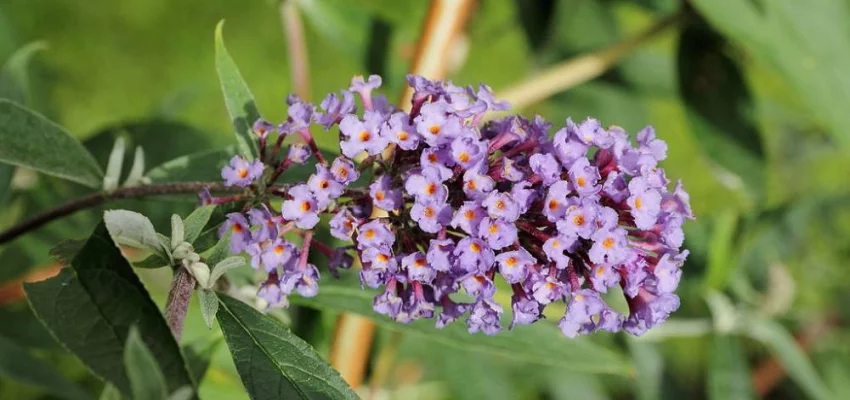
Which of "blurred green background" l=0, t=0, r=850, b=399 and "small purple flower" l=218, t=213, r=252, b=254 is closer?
"small purple flower" l=218, t=213, r=252, b=254

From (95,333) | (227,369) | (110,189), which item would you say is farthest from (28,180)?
(95,333)

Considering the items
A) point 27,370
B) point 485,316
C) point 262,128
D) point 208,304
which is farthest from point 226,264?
point 27,370

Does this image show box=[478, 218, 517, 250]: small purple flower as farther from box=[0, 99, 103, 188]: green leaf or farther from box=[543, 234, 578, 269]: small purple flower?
box=[0, 99, 103, 188]: green leaf

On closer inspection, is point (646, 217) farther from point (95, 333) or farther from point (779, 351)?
point (779, 351)

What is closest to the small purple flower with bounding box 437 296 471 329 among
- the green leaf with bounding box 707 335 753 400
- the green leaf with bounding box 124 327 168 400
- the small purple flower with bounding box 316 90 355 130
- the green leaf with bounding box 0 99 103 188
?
the small purple flower with bounding box 316 90 355 130

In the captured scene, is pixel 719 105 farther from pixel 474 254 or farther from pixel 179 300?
pixel 179 300

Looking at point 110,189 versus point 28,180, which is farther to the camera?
point 28,180
